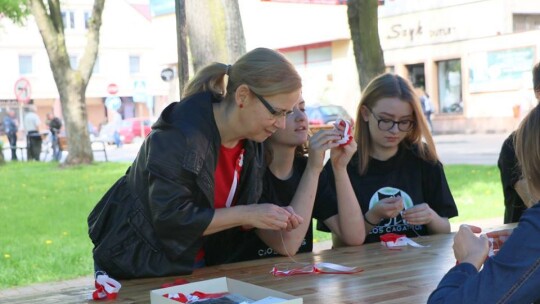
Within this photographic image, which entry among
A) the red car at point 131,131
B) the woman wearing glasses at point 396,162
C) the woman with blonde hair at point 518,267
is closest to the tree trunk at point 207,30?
the woman wearing glasses at point 396,162

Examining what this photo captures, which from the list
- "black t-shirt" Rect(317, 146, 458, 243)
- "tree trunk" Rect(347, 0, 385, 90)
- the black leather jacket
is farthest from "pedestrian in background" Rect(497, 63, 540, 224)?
"tree trunk" Rect(347, 0, 385, 90)

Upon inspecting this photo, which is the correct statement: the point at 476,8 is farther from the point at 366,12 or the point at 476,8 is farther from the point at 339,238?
the point at 339,238

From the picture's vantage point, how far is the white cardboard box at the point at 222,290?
219 centimetres

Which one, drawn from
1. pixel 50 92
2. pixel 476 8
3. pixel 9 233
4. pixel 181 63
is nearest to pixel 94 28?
pixel 9 233

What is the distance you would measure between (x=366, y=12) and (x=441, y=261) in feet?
19.6

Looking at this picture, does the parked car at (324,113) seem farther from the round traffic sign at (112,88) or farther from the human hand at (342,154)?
the human hand at (342,154)

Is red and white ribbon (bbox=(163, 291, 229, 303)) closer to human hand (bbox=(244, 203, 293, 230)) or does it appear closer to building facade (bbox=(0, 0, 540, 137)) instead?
human hand (bbox=(244, 203, 293, 230))

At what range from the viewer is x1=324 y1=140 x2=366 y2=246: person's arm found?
3.47m

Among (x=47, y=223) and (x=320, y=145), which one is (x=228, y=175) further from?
(x=47, y=223)

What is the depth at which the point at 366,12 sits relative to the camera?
28.6ft

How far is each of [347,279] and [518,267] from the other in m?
0.95

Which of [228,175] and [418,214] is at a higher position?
[228,175]

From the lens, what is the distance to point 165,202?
8.77 feet

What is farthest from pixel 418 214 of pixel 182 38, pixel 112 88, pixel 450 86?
pixel 112 88
